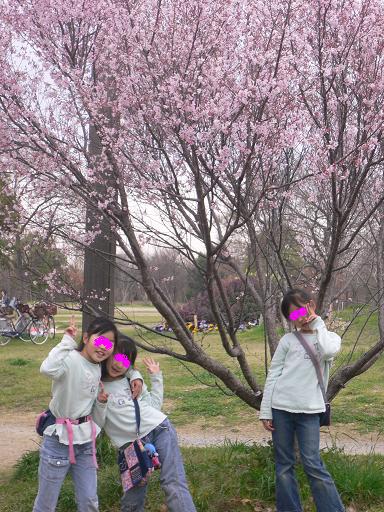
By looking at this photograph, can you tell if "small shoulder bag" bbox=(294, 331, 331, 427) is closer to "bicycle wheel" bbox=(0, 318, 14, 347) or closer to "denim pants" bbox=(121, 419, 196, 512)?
"denim pants" bbox=(121, 419, 196, 512)

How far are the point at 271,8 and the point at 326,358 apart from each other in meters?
2.17

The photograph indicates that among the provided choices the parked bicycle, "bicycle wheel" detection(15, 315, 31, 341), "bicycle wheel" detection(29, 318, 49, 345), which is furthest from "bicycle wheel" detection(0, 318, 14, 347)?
"bicycle wheel" detection(29, 318, 49, 345)

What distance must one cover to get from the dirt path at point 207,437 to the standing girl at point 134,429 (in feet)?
7.36

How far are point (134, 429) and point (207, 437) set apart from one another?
3.19 meters

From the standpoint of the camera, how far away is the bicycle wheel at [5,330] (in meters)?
16.5

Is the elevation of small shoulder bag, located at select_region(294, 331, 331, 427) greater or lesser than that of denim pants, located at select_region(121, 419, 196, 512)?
greater

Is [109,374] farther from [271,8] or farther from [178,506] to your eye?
[271,8]

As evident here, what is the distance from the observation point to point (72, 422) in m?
3.13

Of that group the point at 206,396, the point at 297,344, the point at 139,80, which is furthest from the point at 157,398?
the point at 206,396

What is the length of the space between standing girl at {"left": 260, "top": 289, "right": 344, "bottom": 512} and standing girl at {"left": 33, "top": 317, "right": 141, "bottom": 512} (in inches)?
41.4

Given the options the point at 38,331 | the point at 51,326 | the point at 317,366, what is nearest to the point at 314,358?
the point at 317,366

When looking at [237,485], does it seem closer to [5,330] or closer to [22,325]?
[5,330]

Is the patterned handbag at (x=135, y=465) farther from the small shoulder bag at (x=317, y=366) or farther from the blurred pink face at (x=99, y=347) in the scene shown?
the small shoulder bag at (x=317, y=366)

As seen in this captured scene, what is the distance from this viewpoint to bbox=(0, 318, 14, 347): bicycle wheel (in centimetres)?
1652
